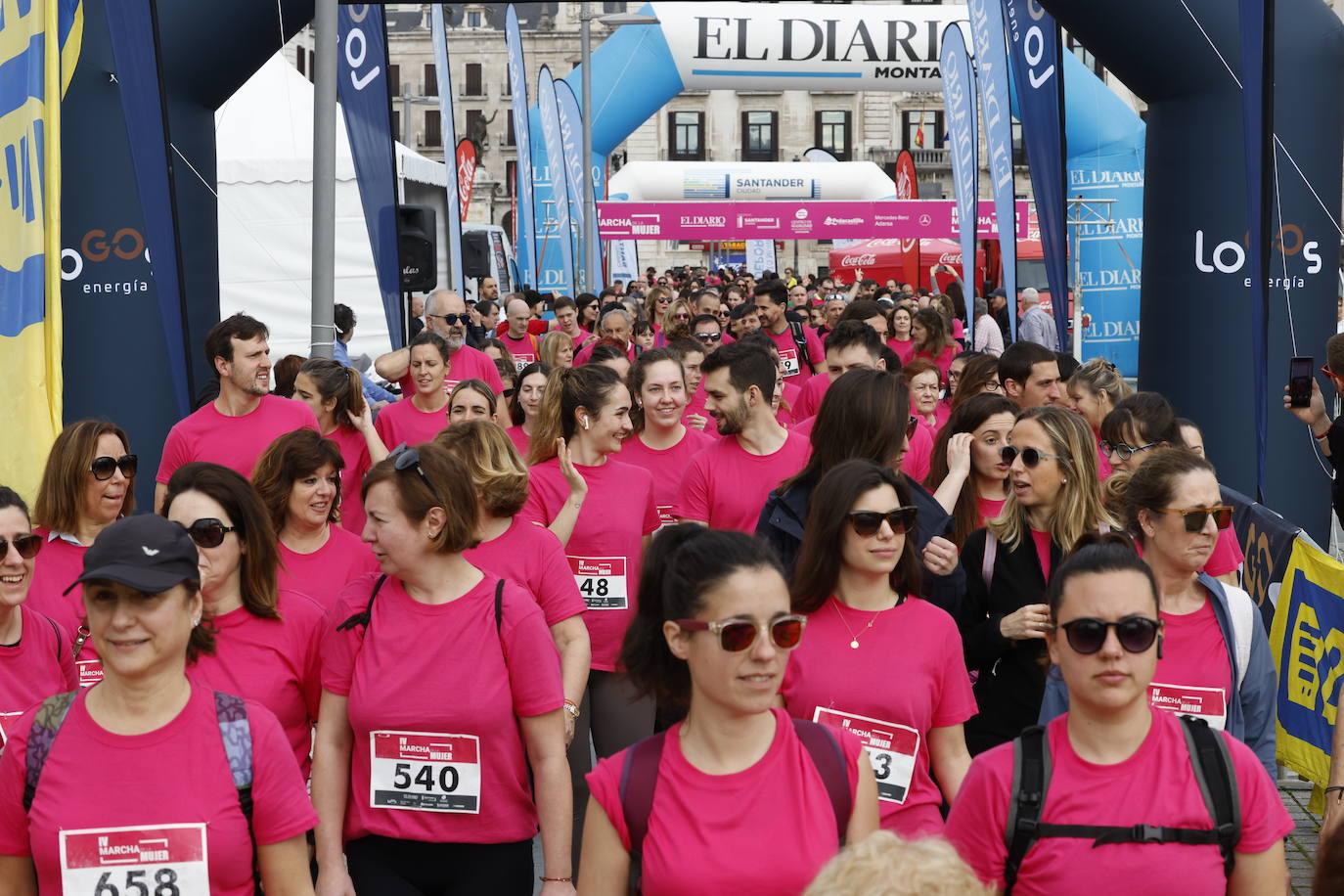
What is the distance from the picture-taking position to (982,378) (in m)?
7.53

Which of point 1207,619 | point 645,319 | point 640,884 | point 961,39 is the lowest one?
point 640,884

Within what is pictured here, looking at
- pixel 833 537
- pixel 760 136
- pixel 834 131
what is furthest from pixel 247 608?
pixel 760 136

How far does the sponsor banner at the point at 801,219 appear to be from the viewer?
33.8 m

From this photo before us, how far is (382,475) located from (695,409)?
5.43 m

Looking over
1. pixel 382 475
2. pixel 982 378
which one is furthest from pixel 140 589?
pixel 982 378

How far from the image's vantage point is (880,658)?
3.68 meters

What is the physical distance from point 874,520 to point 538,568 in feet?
4.02

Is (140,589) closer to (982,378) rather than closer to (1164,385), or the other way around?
(982,378)

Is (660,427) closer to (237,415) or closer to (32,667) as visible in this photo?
(237,415)

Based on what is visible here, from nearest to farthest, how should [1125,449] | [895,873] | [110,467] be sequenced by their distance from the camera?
[895,873] < [110,467] < [1125,449]

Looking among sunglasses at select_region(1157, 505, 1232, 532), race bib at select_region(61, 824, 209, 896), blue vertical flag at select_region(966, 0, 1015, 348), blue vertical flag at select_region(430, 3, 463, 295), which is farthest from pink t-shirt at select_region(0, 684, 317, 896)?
blue vertical flag at select_region(430, 3, 463, 295)

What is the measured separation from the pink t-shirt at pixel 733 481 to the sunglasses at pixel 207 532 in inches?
93.5

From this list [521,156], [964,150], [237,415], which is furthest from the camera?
[521,156]

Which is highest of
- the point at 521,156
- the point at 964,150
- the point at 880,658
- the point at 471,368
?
the point at 521,156
